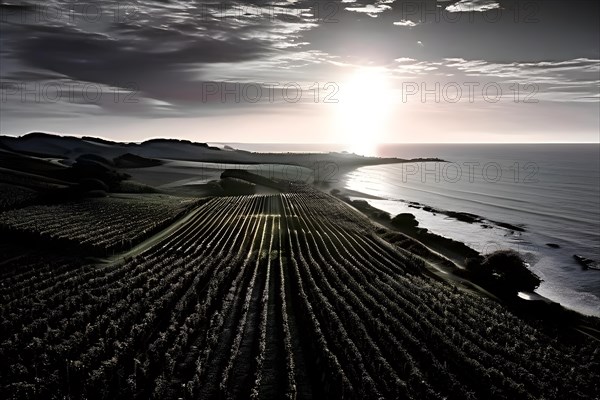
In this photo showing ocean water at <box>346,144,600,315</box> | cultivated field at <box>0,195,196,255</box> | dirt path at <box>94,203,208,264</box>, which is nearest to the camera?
dirt path at <box>94,203,208,264</box>

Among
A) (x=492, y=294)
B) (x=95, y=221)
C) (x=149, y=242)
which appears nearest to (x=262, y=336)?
(x=492, y=294)

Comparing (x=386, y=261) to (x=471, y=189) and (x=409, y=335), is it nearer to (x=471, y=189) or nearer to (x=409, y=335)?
(x=409, y=335)

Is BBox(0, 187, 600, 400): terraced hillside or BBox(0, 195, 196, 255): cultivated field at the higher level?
BBox(0, 195, 196, 255): cultivated field

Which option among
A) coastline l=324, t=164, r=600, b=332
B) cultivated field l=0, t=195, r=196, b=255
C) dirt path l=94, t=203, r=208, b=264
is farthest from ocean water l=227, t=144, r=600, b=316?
cultivated field l=0, t=195, r=196, b=255

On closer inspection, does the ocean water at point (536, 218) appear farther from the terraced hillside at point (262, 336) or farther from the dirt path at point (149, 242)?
the dirt path at point (149, 242)

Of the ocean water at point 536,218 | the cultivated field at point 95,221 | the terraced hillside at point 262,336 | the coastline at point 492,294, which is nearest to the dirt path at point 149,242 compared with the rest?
the cultivated field at point 95,221

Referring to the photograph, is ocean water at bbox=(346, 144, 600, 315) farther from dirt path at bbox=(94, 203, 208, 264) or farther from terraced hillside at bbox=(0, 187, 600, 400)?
dirt path at bbox=(94, 203, 208, 264)

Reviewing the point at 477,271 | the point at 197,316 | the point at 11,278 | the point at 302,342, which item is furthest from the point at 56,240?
the point at 477,271

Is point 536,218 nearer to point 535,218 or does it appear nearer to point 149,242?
point 535,218
